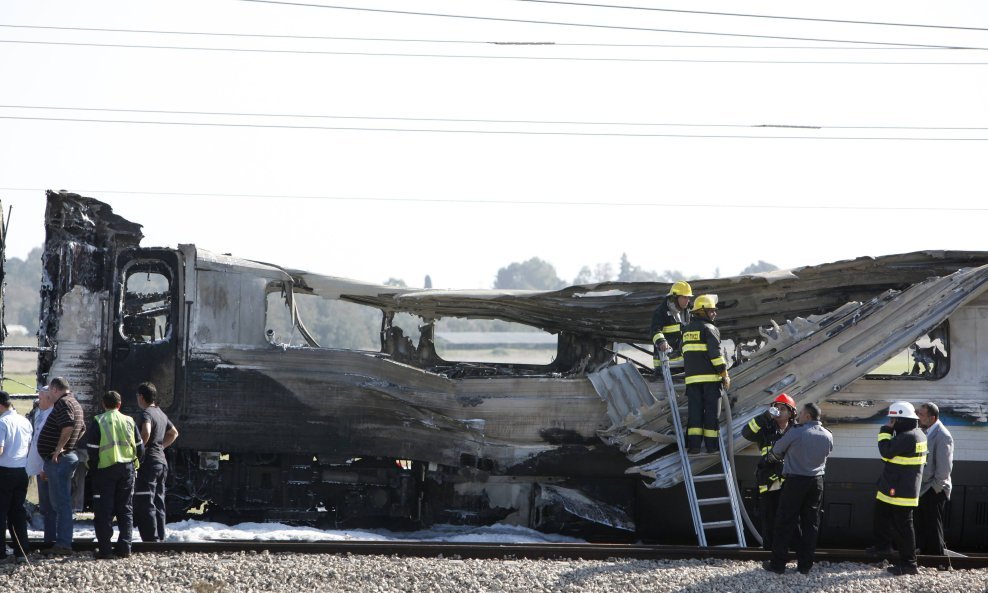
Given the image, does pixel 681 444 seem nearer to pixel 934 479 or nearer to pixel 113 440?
pixel 934 479

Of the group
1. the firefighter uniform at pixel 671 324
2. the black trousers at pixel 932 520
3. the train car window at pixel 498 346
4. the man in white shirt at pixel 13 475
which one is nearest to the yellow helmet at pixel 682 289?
the firefighter uniform at pixel 671 324

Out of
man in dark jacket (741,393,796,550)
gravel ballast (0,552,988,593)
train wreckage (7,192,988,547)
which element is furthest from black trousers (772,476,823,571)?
train wreckage (7,192,988,547)

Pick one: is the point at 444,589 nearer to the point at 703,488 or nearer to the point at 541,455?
the point at 541,455

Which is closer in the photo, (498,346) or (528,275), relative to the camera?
(498,346)

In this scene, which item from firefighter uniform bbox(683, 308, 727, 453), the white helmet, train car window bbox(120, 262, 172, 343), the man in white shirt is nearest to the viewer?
the man in white shirt

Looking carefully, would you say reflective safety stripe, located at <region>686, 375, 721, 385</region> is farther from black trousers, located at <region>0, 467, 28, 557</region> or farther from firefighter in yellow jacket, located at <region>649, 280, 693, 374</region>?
black trousers, located at <region>0, 467, 28, 557</region>

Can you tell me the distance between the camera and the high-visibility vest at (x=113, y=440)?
32.3 ft

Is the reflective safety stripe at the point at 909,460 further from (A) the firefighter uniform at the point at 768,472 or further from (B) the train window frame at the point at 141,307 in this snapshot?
(B) the train window frame at the point at 141,307

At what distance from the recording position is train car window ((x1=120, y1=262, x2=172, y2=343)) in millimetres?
12281

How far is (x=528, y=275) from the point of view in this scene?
5738 inches

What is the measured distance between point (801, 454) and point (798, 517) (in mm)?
613

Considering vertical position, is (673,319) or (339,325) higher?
(339,325)

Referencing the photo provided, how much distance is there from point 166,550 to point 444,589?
302 cm

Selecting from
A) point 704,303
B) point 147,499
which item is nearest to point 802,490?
point 704,303
